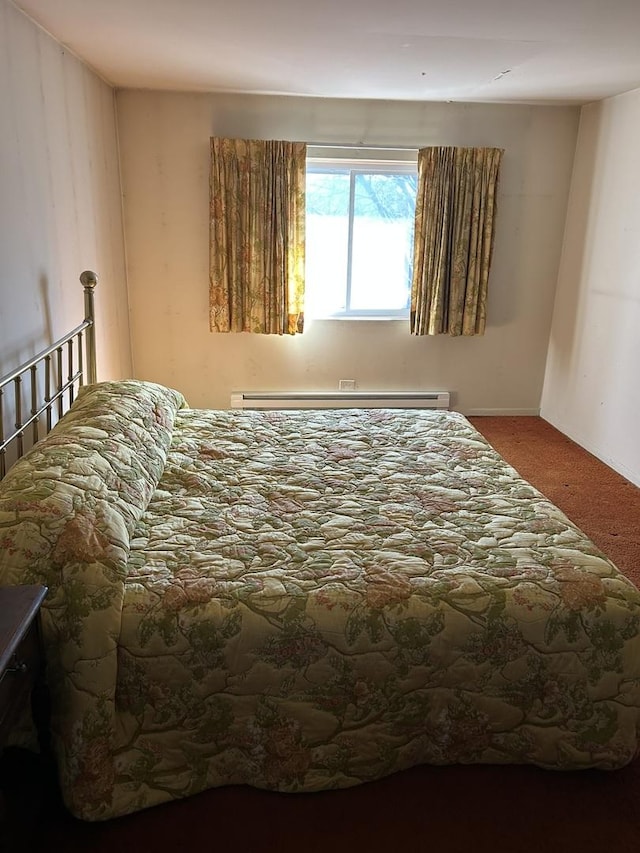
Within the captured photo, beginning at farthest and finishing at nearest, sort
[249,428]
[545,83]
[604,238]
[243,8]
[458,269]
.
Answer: [458,269], [604,238], [545,83], [249,428], [243,8]

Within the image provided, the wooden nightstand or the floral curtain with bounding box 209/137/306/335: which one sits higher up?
the floral curtain with bounding box 209/137/306/335

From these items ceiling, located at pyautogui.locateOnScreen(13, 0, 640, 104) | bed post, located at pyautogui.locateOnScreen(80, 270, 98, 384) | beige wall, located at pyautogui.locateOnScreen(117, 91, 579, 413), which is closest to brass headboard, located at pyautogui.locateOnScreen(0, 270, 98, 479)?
bed post, located at pyautogui.locateOnScreen(80, 270, 98, 384)

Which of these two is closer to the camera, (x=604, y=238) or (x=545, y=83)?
(x=545, y=83)

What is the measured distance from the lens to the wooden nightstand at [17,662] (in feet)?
4.13

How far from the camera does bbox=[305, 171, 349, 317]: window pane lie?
4.46 meters

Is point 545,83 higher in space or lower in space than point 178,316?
higher

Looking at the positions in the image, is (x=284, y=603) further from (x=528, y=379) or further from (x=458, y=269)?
(x=528, y=379)

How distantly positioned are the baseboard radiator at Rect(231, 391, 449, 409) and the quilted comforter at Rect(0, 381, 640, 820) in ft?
8.94

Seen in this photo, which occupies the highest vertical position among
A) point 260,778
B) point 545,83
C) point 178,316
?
point 545,83

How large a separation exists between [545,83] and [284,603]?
340 cm

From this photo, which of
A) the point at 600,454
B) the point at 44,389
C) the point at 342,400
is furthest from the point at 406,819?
the point at 342,400

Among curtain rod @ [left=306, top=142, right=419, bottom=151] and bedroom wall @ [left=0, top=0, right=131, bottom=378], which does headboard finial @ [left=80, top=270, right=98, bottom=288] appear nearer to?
bedroom wall @ [left=0, top=0, right=131, bottom=378]

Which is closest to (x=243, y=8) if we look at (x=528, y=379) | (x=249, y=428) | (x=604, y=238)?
(x=249, y=428)

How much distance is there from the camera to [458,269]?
447 cm
